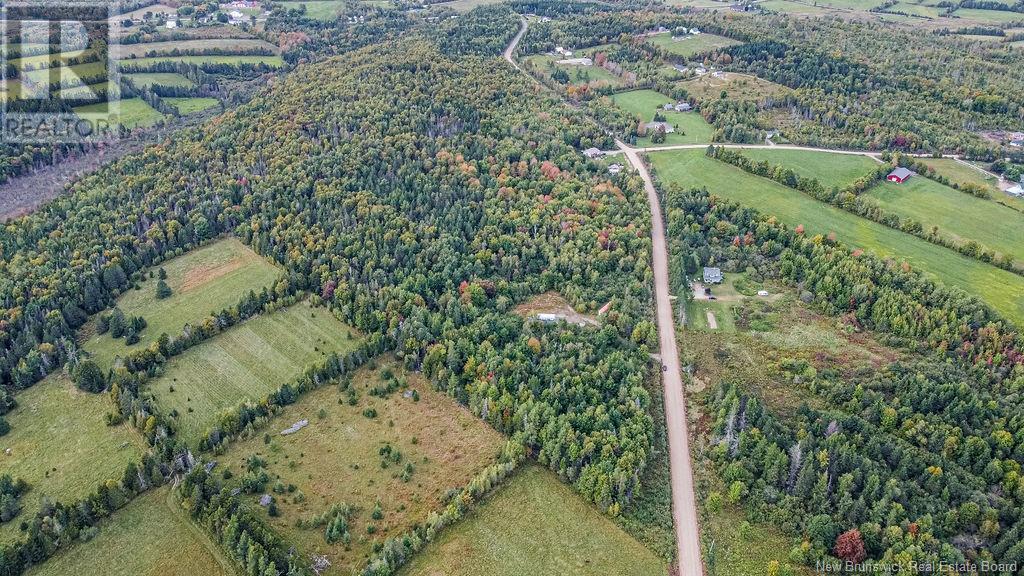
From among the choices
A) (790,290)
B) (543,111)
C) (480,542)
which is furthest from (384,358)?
(543,111)

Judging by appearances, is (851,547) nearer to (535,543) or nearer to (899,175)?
(535,543)

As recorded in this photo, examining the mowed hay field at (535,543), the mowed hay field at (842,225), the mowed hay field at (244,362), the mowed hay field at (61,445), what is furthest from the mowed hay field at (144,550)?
the mowed hay field at (842,225)

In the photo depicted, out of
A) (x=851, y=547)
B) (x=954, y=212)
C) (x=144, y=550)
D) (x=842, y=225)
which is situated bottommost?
→ (x=144, y=550)

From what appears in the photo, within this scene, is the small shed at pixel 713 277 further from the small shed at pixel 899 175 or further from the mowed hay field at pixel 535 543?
the small shed at pixel 899 175

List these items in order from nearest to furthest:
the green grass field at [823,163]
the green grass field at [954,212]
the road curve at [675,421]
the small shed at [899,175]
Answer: the road curve at [675,421] → the green grass field at [954,212] → the small shed at [899,175] → the green grass field at [823,163]

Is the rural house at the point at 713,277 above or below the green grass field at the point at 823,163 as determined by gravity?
below

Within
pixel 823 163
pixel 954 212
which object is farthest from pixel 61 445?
pixel 954 212
